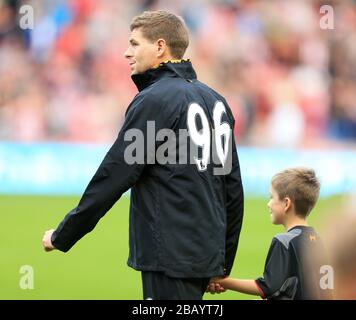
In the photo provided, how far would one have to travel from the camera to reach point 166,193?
3988mm

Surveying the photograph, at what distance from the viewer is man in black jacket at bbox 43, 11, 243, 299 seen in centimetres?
396

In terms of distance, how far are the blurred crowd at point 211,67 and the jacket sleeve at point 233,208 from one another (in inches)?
429

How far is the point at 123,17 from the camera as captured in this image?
16609mm

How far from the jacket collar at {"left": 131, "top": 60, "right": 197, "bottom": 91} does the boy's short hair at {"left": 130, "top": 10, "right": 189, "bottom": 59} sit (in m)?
0.06

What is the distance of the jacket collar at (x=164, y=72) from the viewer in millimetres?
4219

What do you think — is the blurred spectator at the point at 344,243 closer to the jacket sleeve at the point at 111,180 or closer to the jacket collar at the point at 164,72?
the jacket sleeve at the point at 111,180

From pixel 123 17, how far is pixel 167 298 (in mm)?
13067

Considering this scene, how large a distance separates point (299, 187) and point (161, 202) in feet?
2.73

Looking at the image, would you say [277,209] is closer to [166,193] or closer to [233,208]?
[233,208]

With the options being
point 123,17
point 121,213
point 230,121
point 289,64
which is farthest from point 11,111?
point 230,121
